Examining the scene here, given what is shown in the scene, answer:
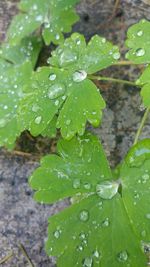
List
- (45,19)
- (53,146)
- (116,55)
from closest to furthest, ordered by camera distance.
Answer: (116,55), (53,146), (45,19)

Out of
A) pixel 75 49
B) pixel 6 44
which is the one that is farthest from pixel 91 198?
pixel 6 44

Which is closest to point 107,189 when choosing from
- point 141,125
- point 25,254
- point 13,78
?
point 141,125

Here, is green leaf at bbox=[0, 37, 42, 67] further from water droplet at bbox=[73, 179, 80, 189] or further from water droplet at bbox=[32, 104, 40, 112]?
water droplet at bbox=[73, 179, 80, 189]

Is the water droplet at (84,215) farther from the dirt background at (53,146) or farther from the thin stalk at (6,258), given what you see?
the thin stalk at (6,258)

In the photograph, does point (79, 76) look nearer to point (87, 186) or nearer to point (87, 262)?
point (87, 186)

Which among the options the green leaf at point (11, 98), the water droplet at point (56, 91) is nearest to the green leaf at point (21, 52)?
the green leaf at point (11, 98)

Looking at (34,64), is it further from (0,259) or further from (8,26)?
(0,259)

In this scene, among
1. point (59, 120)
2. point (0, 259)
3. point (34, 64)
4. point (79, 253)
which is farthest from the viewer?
point (34, 64)
